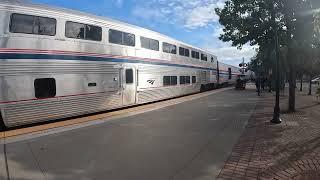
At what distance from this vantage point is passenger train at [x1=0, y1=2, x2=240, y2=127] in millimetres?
11328

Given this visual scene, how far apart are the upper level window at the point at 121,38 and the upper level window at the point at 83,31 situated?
87 centimetres

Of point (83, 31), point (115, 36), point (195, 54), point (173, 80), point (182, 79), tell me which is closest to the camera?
point (83, 31)

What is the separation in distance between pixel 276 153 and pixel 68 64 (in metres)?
8.25

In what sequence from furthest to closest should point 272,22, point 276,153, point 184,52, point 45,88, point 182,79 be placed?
point 184,52, point 182,79, point 272,22, point 45,88, point 276,153

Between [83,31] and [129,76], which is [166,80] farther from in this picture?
[83,31]

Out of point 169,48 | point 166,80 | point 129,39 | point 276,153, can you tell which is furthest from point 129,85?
point 276,153

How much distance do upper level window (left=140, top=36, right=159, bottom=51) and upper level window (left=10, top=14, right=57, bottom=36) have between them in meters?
6.37

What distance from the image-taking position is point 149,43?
1933cm

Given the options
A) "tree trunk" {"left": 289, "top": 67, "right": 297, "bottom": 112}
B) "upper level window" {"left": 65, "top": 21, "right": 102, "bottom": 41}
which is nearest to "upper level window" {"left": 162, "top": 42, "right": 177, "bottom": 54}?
"upper level window" {"left": 65, "top": 21, "right": 102, "bottom": 41}

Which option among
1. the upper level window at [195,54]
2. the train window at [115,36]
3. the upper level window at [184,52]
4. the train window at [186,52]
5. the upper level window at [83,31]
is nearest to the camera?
the upper level window at [83,31]

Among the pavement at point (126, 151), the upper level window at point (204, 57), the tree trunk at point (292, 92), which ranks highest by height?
the upper level window at point (204, 57)

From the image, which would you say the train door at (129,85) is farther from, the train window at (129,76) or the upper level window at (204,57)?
the upper level window at (204,57)

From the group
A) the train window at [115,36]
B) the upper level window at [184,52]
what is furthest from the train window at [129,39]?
the upper level window at [184,52]

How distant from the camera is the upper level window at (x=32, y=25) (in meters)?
11.4
